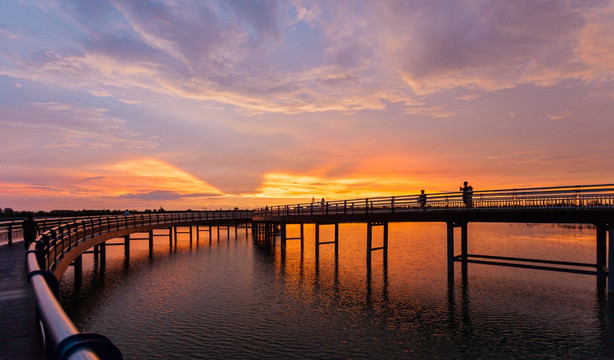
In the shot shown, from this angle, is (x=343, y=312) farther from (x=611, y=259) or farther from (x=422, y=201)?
(x=611, y=259)

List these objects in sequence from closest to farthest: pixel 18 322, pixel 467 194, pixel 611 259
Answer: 1. pixel 18 322
2. pixel 611 259
3. pixel 467 194

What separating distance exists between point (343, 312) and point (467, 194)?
43.9 ft

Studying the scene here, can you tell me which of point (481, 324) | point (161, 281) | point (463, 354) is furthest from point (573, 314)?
point (161, 281)

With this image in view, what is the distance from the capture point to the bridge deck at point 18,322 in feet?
17.8

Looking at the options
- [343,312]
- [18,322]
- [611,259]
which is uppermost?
[18,322]

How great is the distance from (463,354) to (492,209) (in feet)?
45.0

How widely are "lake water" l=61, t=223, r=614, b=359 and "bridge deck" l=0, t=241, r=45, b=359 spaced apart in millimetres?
6331

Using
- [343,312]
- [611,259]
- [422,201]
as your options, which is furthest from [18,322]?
[422,201]

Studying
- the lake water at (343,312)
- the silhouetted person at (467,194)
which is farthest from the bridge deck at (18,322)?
the silhouetted person at (467,194)

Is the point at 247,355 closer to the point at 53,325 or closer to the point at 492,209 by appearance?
the point at 53,325

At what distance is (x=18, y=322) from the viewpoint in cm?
671

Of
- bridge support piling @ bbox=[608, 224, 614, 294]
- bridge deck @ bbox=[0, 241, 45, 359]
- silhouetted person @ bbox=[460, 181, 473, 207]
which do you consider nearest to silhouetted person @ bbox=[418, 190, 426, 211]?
silhouetted person @ bbox=[460, 181, 473, 207]

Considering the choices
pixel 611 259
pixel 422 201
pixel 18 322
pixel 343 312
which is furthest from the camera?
pixel 422 201

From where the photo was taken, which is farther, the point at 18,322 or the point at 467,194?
the point at 467,194
